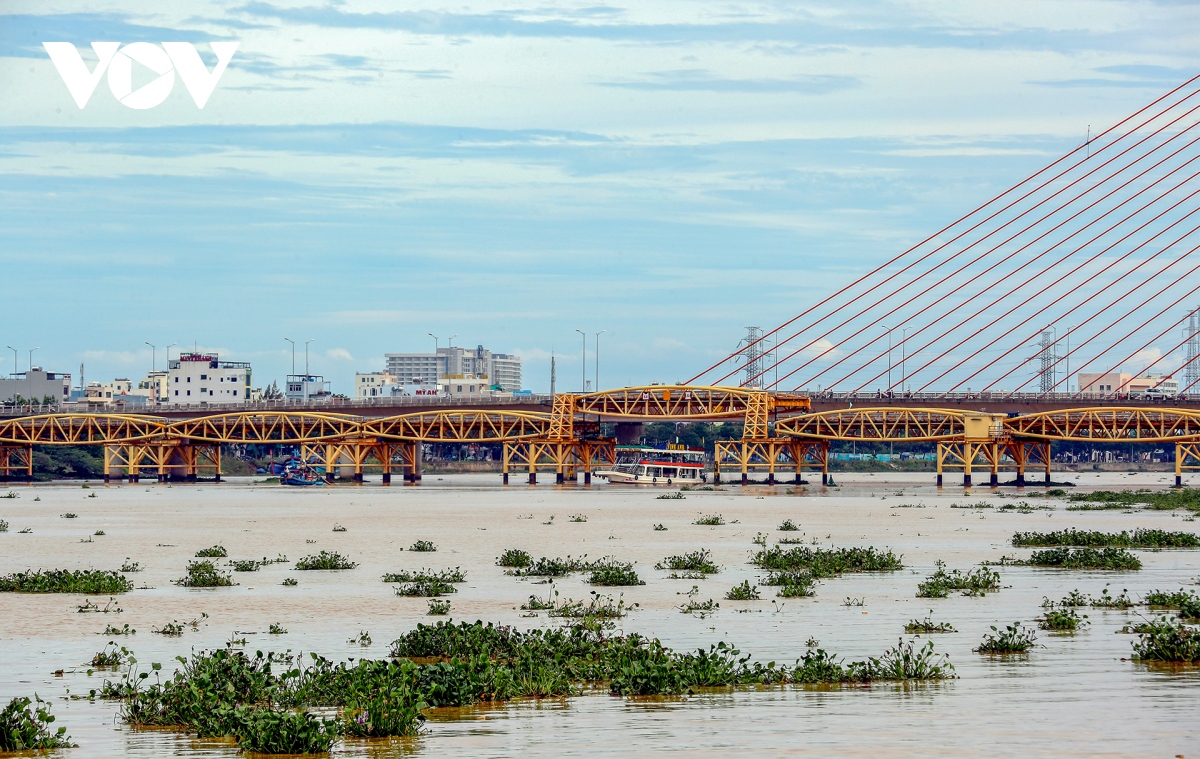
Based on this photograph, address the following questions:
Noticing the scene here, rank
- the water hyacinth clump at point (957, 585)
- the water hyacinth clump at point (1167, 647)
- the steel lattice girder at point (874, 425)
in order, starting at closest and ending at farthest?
1. the water hyacinth clump at point (1167, 647)
2. the water hyacinth clump at point (957, 585)
3. the steel lattice girder at point (874, 425)

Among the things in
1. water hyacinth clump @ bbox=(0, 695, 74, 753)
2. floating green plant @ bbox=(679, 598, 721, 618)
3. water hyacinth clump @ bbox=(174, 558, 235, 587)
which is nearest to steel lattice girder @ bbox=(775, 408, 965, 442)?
water hyacinth clump @ bbox=(174, 558, 235, 587)

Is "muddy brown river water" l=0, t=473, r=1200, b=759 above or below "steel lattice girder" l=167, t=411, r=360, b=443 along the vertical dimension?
below

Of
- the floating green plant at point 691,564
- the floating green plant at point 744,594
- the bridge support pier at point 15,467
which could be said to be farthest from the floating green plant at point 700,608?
the bridge support pier at point 15,467

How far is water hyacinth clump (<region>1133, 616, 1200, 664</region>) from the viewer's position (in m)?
19.5

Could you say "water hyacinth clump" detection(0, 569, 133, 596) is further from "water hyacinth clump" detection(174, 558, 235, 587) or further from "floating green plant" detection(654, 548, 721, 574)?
"floating green plant" detection(654, 548, 721, 574)

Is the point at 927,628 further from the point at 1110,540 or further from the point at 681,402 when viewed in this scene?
the point at 681,402

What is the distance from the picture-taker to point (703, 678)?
18.0 m

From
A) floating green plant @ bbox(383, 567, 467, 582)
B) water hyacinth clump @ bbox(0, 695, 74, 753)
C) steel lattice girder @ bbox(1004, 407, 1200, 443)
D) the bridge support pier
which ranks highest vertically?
steel lattice girder @ bbox(1004, 407, 1200, 443)

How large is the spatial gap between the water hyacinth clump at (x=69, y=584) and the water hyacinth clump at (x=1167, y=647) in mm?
20743

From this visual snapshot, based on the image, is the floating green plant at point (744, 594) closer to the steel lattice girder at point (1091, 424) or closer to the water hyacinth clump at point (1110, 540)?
the water hyacinth clump at point (1110, 540)

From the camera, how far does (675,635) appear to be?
23234mm

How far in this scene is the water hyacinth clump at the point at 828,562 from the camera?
34.9 metres

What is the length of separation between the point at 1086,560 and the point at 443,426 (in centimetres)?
10657

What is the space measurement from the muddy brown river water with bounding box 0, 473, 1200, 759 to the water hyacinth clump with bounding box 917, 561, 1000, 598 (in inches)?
14.0
